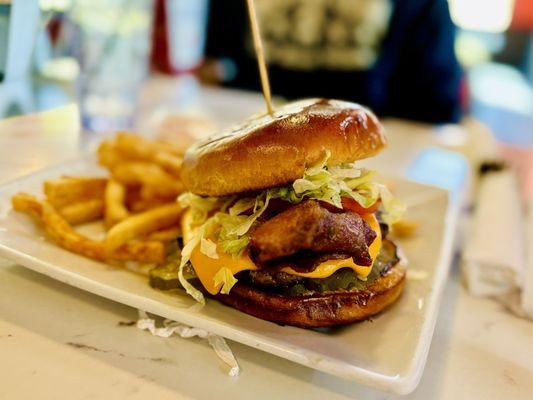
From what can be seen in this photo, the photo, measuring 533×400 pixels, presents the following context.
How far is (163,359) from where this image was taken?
4.24 feet

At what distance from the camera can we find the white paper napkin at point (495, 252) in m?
1.77

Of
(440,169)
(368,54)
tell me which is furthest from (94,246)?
(368,54)

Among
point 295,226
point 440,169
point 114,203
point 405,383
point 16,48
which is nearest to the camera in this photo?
Answer: point 405,383

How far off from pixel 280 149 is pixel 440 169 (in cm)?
196

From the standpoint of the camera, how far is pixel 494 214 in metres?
2.16

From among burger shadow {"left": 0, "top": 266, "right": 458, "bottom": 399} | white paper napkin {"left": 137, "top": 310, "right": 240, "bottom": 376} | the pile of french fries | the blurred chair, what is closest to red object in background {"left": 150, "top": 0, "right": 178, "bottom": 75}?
the blurred chair

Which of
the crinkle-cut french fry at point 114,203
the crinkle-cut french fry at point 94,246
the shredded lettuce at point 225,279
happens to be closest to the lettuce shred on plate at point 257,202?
the shredded lettuce at point 225,279

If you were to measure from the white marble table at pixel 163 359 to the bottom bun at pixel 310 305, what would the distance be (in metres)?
0.11

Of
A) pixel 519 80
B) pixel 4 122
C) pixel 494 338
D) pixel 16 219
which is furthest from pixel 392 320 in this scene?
pixel 519 80

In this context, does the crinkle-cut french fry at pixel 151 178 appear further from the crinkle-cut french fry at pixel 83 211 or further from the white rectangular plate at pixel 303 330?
the white rectangular plate at pixel 303 330

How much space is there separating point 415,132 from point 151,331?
9.62 feet

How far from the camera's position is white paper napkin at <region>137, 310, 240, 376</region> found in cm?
132

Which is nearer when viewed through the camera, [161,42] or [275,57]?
[275,57]

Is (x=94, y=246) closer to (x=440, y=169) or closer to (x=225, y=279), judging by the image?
(x=225, y=279)
